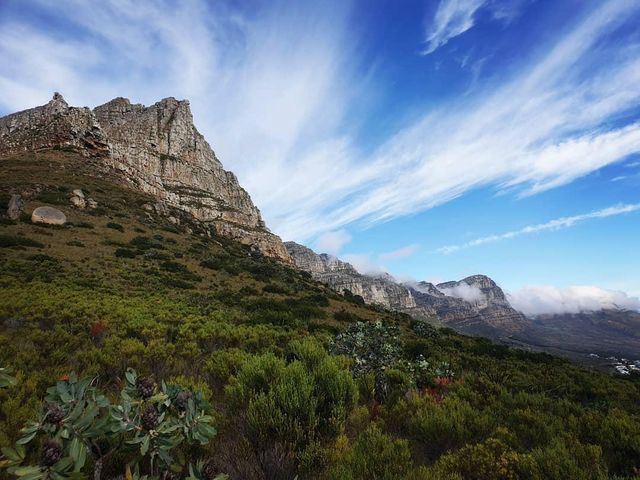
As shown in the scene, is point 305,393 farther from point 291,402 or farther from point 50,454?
point 50,454

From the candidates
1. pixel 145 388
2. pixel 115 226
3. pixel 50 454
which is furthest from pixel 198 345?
pixel 115 226

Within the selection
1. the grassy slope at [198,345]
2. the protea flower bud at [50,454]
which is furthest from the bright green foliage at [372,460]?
the protea flower bud at [50,454]

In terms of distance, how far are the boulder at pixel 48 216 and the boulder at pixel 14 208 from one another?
1.09m

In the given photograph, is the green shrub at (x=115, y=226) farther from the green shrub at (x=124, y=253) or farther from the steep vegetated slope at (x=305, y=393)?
the steep vegetated slope at (x=305, y=393)

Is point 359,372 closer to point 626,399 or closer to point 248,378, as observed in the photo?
point 248,378

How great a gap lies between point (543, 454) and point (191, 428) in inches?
150

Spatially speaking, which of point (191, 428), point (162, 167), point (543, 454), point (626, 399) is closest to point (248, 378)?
point (191, 428)

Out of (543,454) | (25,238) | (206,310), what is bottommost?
(543,454)

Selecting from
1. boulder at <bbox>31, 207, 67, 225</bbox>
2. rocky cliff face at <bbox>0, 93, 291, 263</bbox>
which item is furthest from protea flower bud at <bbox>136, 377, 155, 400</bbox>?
rocky cliff face at <bbox>0, 93, 291, 263</bbox>

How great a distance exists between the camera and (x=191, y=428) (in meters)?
2.49

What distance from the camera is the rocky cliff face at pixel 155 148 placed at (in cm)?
5638

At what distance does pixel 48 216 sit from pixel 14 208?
8.02 ft

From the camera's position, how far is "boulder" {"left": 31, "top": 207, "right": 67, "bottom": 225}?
27.7 metres

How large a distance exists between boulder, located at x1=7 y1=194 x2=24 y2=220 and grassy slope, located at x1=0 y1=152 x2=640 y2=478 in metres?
0.86
